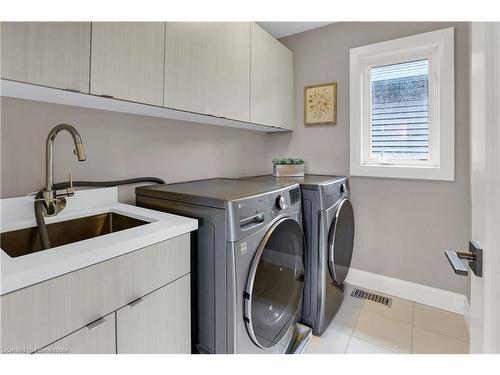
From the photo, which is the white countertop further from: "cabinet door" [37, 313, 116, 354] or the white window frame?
the white window frame

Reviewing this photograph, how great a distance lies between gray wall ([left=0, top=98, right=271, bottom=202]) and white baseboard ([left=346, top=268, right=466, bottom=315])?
5.05 feet

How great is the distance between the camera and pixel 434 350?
61.2 inches

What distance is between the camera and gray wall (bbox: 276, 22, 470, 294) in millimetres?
1875

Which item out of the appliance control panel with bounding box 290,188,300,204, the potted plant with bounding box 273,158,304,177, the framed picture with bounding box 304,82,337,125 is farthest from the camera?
the framed picture with bounding box 304,82,337,125

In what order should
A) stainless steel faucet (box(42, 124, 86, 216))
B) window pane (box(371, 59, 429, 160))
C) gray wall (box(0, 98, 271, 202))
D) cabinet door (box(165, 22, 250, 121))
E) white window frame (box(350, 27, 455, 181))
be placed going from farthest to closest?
window pane (box(371, 59, 429, 160)), white window frame (box(350, 27, 455, 181)), cabinet door (box(165, 22, 250, 121)), gray wall (box(0, 98, 271, 202)), stainless steel faucet (box(42, 124, 86, 216))

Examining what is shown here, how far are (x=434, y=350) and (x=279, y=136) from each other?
2.11 metres

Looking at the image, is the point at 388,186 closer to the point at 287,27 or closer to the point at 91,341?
the point at 287,27

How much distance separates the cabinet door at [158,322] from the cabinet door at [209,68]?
0.93 m

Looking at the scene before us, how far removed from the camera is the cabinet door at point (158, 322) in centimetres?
85

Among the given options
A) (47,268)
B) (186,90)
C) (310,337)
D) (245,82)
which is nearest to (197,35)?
(186,90)

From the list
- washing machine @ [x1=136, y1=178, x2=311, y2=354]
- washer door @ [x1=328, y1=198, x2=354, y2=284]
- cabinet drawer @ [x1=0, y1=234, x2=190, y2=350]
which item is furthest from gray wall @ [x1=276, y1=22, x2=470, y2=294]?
cabinet drawer @ [x1=0, y1=234, x2=190, y2=350]

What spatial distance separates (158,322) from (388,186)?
2.04m

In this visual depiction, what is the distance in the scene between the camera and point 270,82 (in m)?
2.12
